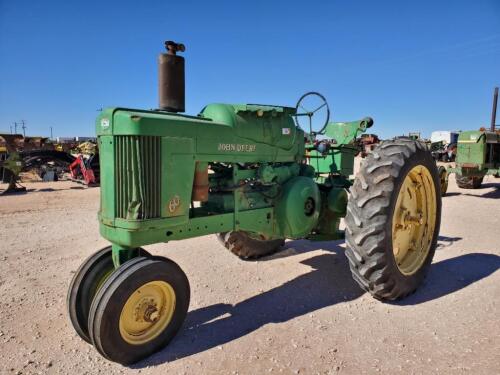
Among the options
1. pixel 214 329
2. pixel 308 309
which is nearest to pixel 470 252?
pixel 308 309

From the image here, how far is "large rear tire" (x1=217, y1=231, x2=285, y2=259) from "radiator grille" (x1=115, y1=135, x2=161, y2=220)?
2.12m

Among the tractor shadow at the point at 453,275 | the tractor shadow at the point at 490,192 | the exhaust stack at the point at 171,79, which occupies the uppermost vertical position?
the exhaust stack at the point at 171,79

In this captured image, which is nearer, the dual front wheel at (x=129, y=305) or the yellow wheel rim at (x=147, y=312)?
the dual front wheel at (x=129, y=305)

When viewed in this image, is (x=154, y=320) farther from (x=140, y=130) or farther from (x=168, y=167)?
(x=140, y=130)

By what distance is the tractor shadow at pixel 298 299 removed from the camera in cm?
335

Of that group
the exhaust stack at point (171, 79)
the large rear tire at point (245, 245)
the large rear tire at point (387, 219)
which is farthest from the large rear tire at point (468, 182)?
the exhaust stack at point (171, 79)

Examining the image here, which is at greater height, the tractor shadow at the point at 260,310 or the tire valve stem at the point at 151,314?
the tire valve stem at the point at 151,314

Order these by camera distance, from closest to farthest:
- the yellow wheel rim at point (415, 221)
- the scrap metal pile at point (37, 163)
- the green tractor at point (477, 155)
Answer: the yellow wheel rim at point (415, 221) < the green tractor at point (477, 155) < the scrap metal pile at point (37, 163)

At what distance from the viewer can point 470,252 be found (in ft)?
19.1

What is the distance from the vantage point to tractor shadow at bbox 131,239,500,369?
335 cm

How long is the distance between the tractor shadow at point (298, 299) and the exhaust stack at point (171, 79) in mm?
2071

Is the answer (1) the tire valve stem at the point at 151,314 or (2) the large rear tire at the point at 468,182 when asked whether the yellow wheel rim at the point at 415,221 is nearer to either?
(1) the tire valve stem at the point at 151,314

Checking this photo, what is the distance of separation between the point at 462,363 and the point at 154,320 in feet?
8.00

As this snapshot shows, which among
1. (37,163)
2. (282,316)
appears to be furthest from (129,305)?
(37,163)
